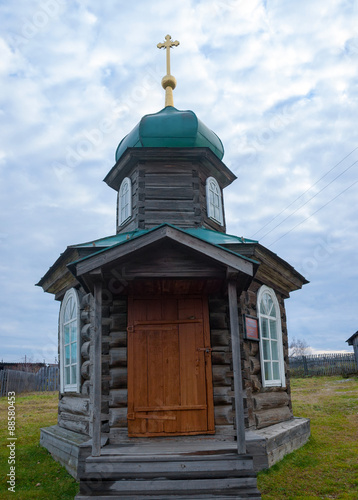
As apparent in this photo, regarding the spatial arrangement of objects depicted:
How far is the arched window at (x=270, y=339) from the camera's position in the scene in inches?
307

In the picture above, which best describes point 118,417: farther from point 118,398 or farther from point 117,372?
point 117,372

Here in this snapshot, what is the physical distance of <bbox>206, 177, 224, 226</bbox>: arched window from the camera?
879cm

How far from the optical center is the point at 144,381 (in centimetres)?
614

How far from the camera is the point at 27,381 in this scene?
21.0 m

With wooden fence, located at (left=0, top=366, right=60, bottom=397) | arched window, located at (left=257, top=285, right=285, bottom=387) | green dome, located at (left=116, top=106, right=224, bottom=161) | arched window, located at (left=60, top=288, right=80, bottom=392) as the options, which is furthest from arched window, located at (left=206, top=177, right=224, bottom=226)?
wooden fence, located at (left=0, top=366, right=60, bottom=397)

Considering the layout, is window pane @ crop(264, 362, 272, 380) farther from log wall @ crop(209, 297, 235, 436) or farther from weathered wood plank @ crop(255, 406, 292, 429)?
log wall @ crop(209, 297, 235, 436)

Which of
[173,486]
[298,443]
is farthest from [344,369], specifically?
[173,486]

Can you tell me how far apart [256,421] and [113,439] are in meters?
2.56

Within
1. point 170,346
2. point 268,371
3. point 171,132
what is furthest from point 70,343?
point 171,132

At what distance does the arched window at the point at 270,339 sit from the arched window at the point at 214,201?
195cm

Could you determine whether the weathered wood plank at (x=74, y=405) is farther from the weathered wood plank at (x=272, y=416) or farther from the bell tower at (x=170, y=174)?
the bell tower at (x=170, y=174)

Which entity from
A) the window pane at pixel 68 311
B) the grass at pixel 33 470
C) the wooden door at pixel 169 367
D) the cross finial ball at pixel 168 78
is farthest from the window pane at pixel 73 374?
the cross finial ball at pixel 168 78

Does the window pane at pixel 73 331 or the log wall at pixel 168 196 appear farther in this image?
the log wall at pixel 168 196

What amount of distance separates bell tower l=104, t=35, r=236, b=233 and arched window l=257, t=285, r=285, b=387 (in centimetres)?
193
